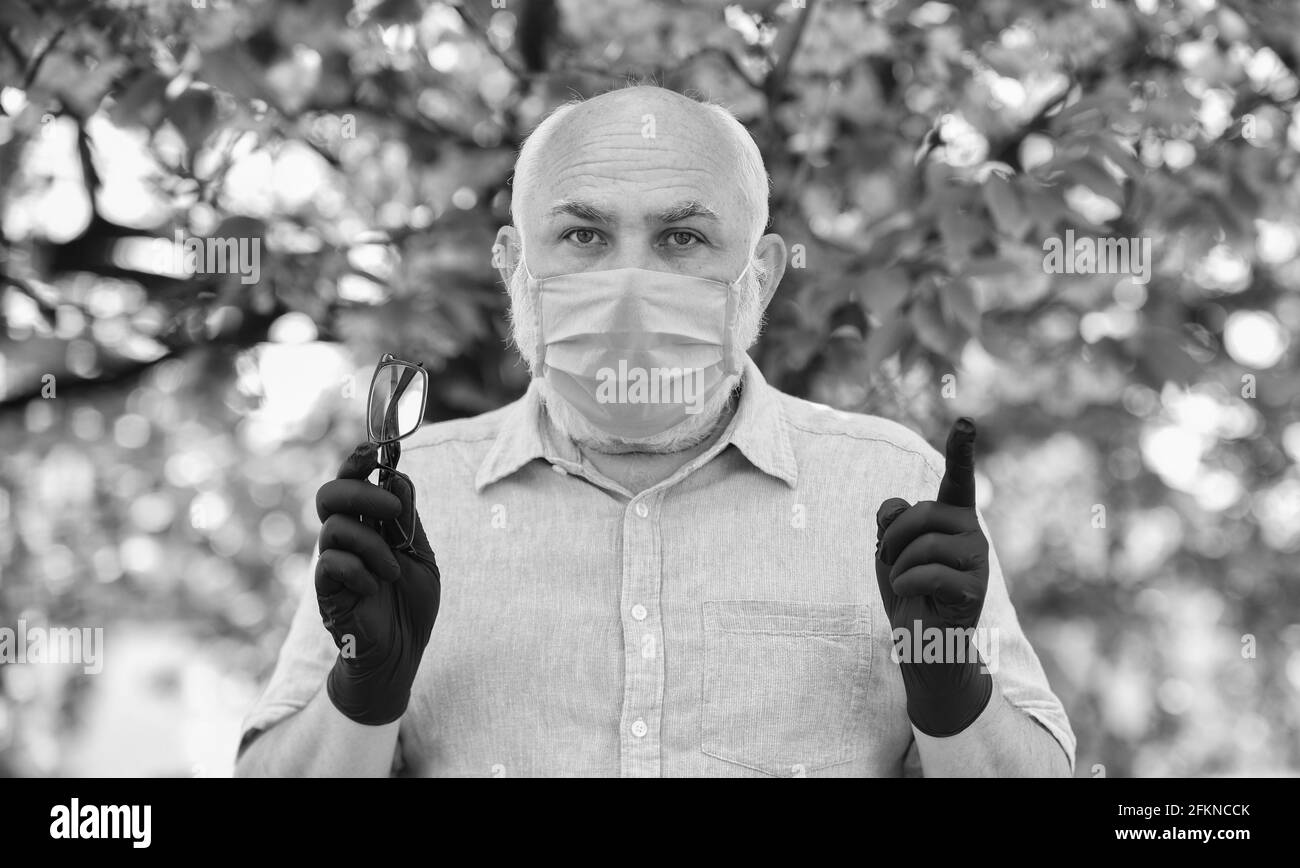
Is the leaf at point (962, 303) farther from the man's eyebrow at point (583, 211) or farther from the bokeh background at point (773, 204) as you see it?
the man's eyebrow at point (583, 211)

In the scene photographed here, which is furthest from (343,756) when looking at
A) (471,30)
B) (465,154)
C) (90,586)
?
(90,586)

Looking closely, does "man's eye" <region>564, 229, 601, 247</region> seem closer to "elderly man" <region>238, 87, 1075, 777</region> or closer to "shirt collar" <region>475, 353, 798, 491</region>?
"elderly man" <region>238, 87, 1075, 777</region>

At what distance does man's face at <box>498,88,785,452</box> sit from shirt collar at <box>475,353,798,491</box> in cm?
4

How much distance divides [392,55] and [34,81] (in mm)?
887

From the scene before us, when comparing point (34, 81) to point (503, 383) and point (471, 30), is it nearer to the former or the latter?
point (471, 30)

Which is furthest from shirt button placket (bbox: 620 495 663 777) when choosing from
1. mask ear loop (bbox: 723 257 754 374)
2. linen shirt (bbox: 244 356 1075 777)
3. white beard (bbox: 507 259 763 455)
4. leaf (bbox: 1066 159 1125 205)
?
leaf (bbox: 1066 159 1125 205)

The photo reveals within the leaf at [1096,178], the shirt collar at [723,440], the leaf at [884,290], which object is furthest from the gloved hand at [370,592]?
the leaf at [1096,178]

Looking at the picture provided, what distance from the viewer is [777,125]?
3408 mm

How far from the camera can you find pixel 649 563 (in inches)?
89.8

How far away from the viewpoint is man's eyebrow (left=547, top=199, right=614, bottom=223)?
90.4 inches

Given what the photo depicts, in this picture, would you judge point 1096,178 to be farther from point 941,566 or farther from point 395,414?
point 395,414

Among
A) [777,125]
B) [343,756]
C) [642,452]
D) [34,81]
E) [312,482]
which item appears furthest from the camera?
[312,482]

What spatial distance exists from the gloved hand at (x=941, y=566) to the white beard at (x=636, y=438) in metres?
0.52

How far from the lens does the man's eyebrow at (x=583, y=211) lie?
2297 mm
